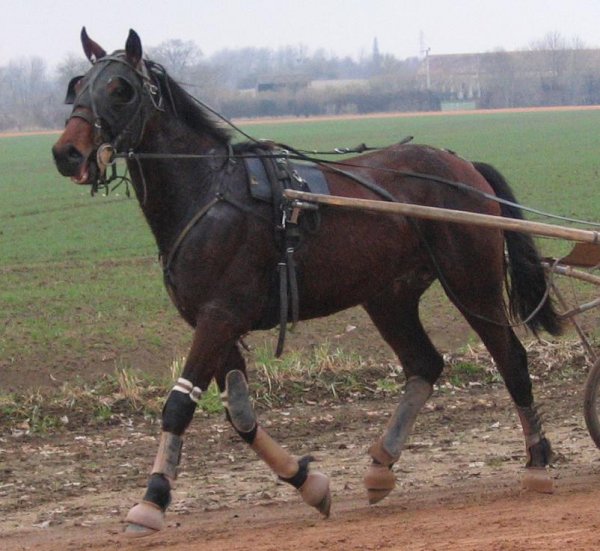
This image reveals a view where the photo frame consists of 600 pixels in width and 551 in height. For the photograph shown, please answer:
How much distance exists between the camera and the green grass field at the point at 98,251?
438 inches

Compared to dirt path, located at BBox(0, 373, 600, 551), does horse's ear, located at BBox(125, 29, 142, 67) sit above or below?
above

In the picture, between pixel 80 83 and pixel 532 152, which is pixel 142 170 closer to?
pixel 80 83

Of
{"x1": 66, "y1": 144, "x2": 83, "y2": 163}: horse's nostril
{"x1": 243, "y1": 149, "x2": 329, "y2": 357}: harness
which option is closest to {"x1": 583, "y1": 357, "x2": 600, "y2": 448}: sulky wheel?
{"x1": 243, "y1": 149, "x2": 329, "y2": 357}: harness

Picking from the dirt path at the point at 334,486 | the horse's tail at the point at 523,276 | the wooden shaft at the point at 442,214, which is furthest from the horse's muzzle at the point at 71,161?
the horse's tail at the point at 523,276

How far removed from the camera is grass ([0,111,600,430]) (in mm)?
9414

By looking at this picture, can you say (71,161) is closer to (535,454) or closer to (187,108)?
(187,108)

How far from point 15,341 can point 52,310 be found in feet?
5.67

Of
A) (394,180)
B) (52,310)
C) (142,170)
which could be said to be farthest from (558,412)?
(52,310)

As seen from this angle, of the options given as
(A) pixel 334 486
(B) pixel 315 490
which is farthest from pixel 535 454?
(B) pixel 315 490

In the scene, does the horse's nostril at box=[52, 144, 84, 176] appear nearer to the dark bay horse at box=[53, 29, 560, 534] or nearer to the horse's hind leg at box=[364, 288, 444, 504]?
the dark bay horse at box=[53, 29, 560, 534]

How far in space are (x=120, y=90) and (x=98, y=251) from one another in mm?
13195

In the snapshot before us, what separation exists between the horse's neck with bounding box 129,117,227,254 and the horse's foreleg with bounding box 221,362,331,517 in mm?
764

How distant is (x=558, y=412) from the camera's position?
856cm

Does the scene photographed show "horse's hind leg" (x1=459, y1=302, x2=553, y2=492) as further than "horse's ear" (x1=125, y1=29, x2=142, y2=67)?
Yes
